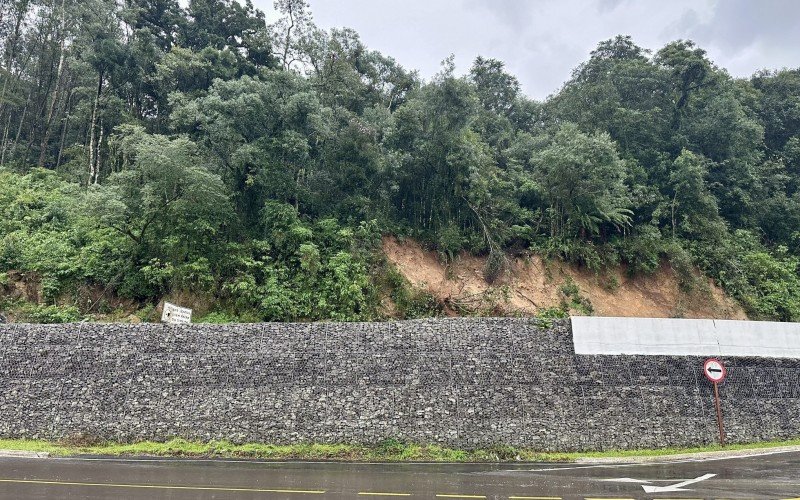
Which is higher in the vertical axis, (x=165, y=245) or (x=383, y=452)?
(x=165, y=245)

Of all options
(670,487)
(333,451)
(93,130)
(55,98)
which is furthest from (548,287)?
(55,98)

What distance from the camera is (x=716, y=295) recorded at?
20.8 m

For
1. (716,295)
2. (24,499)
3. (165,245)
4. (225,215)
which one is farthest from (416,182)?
(24,499)

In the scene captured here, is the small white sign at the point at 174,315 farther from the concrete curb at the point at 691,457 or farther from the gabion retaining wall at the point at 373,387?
the concrete curb at the point at 691,457

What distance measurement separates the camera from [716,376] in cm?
1221

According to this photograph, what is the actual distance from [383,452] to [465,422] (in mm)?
2024

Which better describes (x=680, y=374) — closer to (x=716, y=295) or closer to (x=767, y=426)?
(x=767, y=426)

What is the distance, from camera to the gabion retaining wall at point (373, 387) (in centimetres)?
1183

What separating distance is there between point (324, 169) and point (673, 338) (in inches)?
538

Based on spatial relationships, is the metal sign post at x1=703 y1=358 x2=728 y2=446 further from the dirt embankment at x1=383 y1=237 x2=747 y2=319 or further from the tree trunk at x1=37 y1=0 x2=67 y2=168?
the tree trunk at x1=37 y1=0 x2=67 y2=168

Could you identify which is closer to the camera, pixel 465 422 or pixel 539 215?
pixel 465 422

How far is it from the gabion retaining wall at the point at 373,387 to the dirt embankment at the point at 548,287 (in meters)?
6.08

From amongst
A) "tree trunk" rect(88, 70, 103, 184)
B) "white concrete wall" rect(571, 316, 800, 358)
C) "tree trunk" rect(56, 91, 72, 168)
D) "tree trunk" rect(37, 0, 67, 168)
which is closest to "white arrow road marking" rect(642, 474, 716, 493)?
"white concrete wall" rect(571, 316, 800, 358)

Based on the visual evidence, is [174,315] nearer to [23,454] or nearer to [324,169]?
[23,454]
